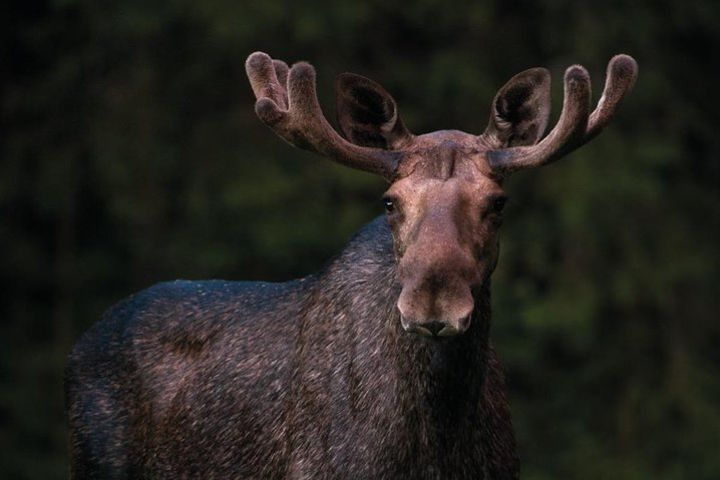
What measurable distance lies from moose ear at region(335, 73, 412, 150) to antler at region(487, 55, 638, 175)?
1.24 ft

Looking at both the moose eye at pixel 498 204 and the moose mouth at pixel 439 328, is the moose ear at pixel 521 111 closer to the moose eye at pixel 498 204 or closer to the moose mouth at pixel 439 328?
the moose eye at pixel 498 204

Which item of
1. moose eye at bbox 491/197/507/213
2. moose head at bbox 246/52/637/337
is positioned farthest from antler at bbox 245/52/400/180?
moose eye at bbox 491/197/507/213

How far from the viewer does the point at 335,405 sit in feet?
20.8

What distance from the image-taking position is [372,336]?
6367 mm

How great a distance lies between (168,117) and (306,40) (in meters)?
1.88

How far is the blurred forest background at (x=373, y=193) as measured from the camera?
56.1ft

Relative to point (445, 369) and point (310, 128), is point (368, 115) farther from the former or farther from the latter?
point (445, 369)

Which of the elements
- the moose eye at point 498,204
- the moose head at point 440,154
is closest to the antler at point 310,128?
the moose head at point 440,154

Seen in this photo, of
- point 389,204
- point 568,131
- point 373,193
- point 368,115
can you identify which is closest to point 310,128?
point 368,115

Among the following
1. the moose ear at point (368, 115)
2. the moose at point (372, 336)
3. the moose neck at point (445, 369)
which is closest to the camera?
the moose at point (372, 336)

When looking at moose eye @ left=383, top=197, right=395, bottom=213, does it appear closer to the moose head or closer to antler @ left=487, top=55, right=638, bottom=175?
the moose head

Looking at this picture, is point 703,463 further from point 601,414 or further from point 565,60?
point 565,60

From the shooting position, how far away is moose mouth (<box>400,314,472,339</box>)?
5434 millimetres

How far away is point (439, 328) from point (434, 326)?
0.02 metres
